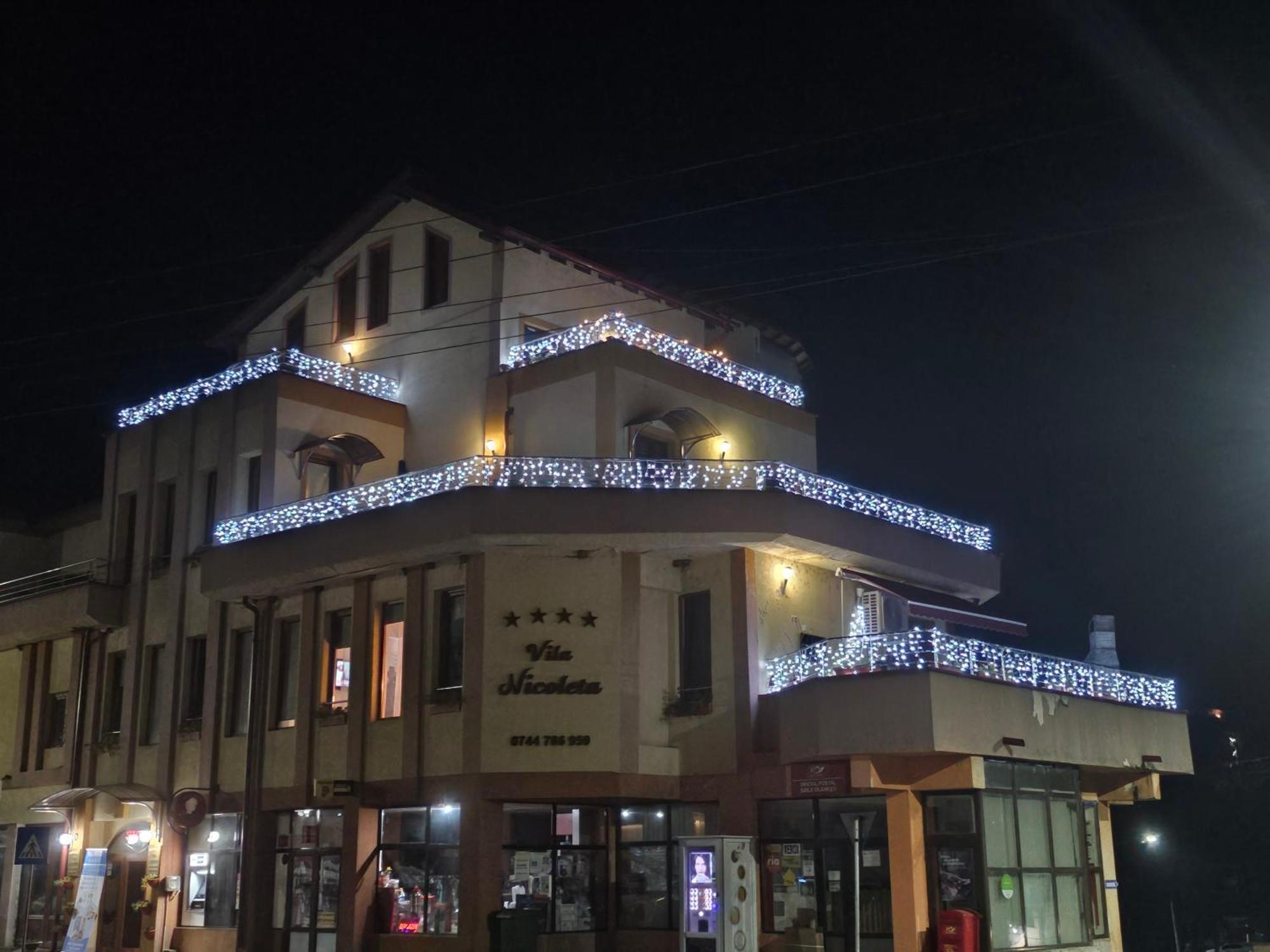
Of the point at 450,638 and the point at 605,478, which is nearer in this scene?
the point at 605,478

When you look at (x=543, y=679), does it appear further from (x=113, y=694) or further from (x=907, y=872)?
(x=113, y=694)

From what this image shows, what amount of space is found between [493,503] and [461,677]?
10.9 feet

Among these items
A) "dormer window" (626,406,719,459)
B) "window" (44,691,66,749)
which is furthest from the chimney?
"window" (44,691,66,749)

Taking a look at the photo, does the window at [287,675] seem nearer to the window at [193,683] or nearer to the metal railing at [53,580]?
the window at [193,683]

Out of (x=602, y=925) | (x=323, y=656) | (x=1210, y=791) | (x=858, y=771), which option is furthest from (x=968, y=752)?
(x=1210, y=791)

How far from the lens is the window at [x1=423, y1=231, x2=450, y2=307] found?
28.2 metres

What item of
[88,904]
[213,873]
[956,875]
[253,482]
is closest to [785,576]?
[956,875]

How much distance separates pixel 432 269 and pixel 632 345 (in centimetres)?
614

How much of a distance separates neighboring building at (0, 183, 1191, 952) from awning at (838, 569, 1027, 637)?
10cm

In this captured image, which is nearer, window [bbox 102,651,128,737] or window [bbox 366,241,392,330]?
window [bbox 366,241,392,330]

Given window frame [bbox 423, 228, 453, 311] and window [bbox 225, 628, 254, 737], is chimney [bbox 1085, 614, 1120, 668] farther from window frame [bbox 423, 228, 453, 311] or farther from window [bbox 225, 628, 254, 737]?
window [bbox 225, 628, 254, 737]

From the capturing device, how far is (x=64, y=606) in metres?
30.3

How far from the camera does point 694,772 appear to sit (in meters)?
22.7

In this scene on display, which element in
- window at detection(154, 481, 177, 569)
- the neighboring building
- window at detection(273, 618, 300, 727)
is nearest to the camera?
the neighboring building
